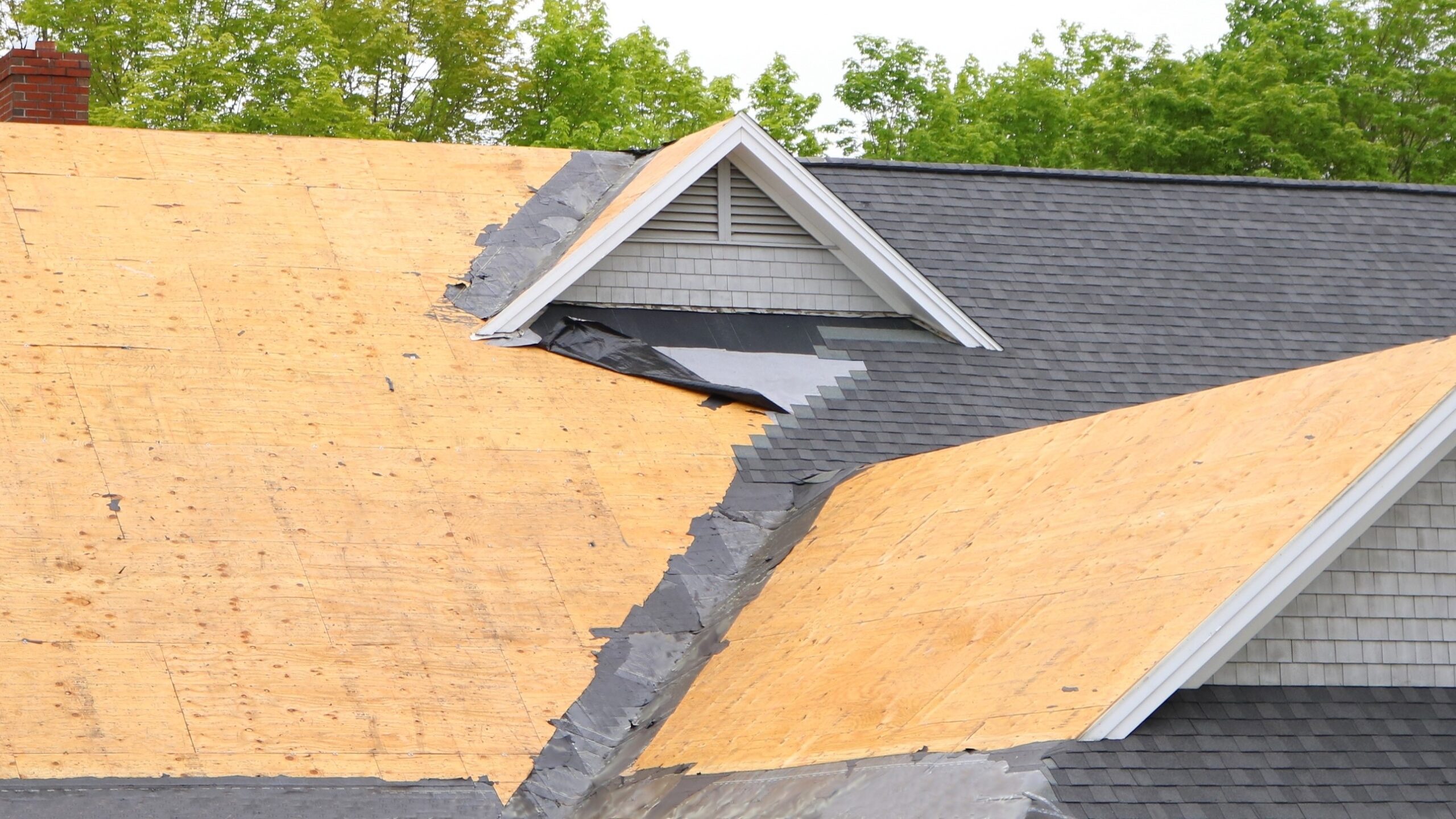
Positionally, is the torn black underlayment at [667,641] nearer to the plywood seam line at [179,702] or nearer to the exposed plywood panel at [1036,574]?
the exposed plywood panel at [1036,574]

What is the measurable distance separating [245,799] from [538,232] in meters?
6.41

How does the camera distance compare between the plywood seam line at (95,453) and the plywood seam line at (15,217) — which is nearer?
the plywood seam line at (95,453)

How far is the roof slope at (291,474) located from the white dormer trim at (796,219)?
1.80 feet

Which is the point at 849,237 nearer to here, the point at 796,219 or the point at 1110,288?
the point at 796,219

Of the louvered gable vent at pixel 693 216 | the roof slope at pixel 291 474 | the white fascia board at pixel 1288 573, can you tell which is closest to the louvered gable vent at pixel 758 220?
the louvered gable vent at pixel 693 216

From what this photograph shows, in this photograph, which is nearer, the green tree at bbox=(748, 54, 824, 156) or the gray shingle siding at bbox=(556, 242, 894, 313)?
the gray shingle siding at bbox=(556, 242, 894, 313)

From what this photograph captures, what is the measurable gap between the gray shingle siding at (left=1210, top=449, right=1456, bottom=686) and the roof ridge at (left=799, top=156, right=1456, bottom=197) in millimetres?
7917

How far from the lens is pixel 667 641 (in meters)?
10.3

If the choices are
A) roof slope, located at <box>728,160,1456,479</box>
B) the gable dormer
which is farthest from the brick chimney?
roof slope, located at <box>728,160,1456,479</box>

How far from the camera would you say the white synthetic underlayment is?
42.4 ft

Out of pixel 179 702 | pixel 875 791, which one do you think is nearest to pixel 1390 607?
pixel 875 791

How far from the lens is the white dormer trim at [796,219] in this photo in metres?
12.9

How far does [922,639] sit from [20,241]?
769 cm

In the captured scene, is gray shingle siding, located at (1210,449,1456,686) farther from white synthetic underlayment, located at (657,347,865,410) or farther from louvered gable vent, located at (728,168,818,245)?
louvered gable vent, located at (728,168,818,245)
